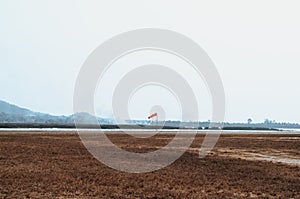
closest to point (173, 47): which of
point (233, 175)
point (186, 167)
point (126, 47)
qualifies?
point (126, 47)

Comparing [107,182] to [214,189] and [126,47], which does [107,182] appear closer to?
[214,189]

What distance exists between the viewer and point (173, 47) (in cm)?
4028

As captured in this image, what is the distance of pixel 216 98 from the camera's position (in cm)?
3703

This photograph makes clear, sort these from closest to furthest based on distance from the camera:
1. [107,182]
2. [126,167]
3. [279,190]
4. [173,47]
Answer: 1. [279,190]
2. [107,182]
3. [126,167]
4. [173,47]

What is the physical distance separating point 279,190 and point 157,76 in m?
31.0

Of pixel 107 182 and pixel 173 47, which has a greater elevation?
pixel 173 47

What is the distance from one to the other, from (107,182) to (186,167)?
758 cm

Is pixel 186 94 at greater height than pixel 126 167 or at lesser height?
greater

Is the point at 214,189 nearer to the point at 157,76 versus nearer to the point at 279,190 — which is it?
the point at 279,190

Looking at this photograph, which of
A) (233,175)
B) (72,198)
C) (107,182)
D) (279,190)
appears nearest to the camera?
(72,198)

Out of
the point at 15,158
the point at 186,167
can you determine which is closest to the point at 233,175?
the point at 186,167

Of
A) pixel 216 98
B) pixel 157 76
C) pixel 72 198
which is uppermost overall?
pixel 157 76

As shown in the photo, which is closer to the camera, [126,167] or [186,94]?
[126,167]

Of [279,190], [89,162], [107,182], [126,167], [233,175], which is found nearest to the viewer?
[279,190]
